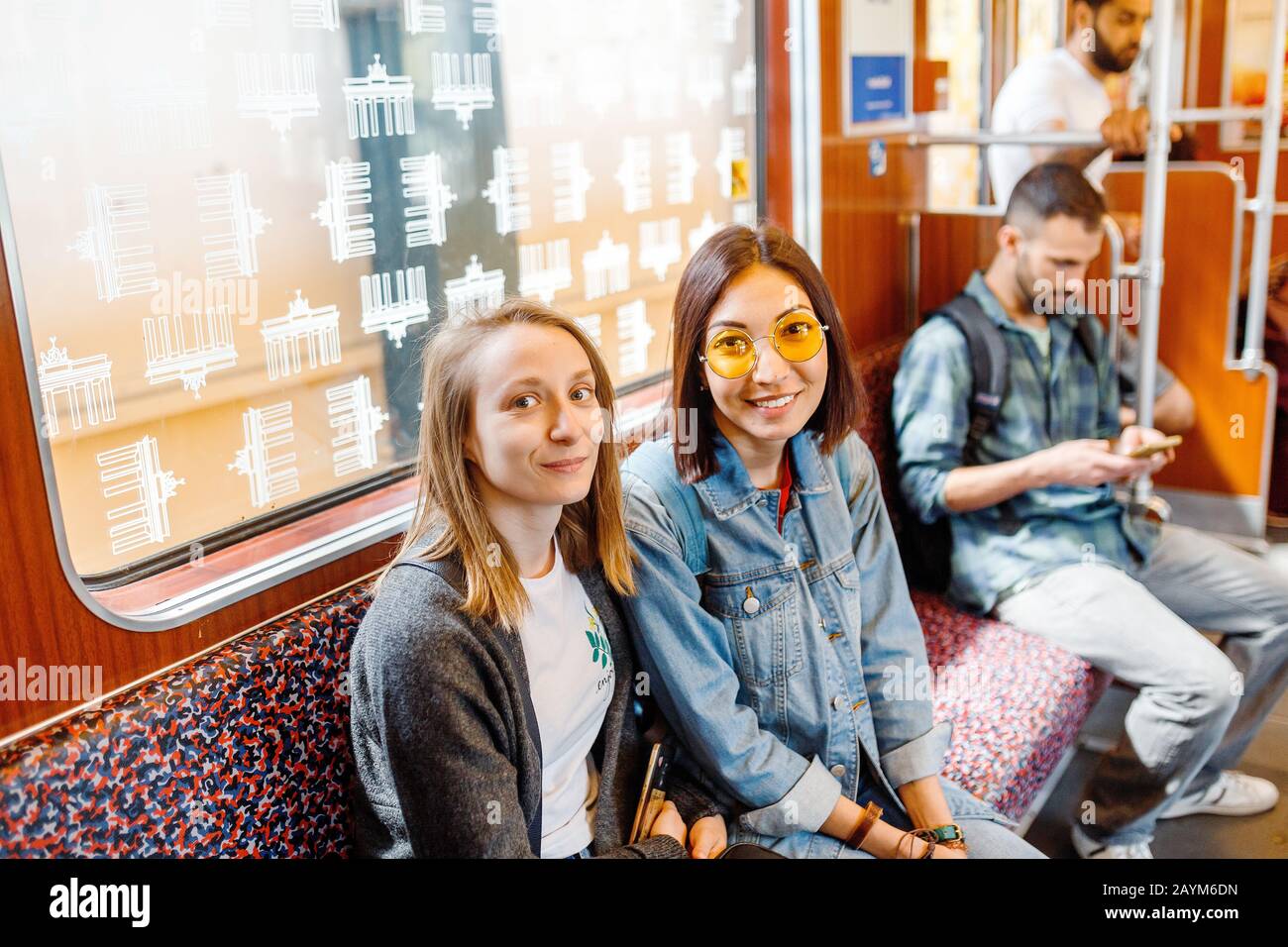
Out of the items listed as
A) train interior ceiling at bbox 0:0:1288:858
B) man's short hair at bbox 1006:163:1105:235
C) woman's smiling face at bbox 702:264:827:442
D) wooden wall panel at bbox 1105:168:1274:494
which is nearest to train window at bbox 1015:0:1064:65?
train interior ceiling at bbox 0:0:1288:858

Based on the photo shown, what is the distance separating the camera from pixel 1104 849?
256 centimetres

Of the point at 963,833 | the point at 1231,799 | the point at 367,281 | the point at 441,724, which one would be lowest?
the point at 1231,799

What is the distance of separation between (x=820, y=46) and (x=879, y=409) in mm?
926

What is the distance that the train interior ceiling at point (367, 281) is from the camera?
54.4 inches

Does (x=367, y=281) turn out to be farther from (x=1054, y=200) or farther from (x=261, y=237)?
(x=1054, y=200)

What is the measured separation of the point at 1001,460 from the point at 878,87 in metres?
1.11

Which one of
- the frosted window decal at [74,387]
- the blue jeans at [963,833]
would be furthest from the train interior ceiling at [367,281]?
the blue jeans at [963,833]

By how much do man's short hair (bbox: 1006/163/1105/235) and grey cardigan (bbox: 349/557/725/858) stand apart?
192 cm

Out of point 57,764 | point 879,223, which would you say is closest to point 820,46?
point 879,223

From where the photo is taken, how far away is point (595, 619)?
64.4 inches

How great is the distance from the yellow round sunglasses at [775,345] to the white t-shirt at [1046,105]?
1.53m

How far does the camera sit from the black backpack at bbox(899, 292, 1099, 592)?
8.83 feet

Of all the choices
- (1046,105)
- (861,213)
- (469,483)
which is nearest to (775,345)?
(469,483)

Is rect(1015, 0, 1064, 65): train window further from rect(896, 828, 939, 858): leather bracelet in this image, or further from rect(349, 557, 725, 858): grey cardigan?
rect(349, 557, 725, 858): grey cardigan
